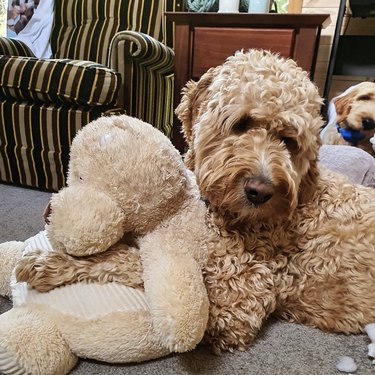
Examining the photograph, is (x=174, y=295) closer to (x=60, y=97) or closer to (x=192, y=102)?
(x=192, y=102)

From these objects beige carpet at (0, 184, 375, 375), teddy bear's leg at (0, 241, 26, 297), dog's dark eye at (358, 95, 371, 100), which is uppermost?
dog's dark eye at (358, 95, 371, 100)

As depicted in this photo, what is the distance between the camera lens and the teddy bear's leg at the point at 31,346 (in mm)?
752

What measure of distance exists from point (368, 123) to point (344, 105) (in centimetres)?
15

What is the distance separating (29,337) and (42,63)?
5.04 feet

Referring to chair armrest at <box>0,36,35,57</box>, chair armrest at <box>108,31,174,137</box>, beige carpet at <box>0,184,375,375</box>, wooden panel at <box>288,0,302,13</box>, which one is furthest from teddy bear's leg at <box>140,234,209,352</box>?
wooden panel at <box>288,0,302,13</box>

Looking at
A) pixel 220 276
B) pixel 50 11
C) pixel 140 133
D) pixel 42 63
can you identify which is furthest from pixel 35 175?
pixel 50 11

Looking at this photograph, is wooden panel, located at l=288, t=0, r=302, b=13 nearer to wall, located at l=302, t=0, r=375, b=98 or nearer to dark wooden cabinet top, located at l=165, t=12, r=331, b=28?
wall, located at l=302, t=0, r=375, b=98

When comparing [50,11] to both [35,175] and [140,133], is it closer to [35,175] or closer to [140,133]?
[35,175]

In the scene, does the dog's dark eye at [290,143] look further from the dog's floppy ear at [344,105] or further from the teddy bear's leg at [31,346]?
the dog's floppy ear at [344,105]

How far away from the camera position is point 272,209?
89 cm

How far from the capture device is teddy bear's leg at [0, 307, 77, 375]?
752mm

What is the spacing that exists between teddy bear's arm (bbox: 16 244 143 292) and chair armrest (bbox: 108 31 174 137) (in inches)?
50.7

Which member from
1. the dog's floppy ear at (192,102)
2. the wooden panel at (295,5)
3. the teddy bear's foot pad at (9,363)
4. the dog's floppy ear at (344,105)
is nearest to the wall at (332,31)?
the wooden panel at (295,5)

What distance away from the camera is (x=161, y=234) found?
0.92 meters
